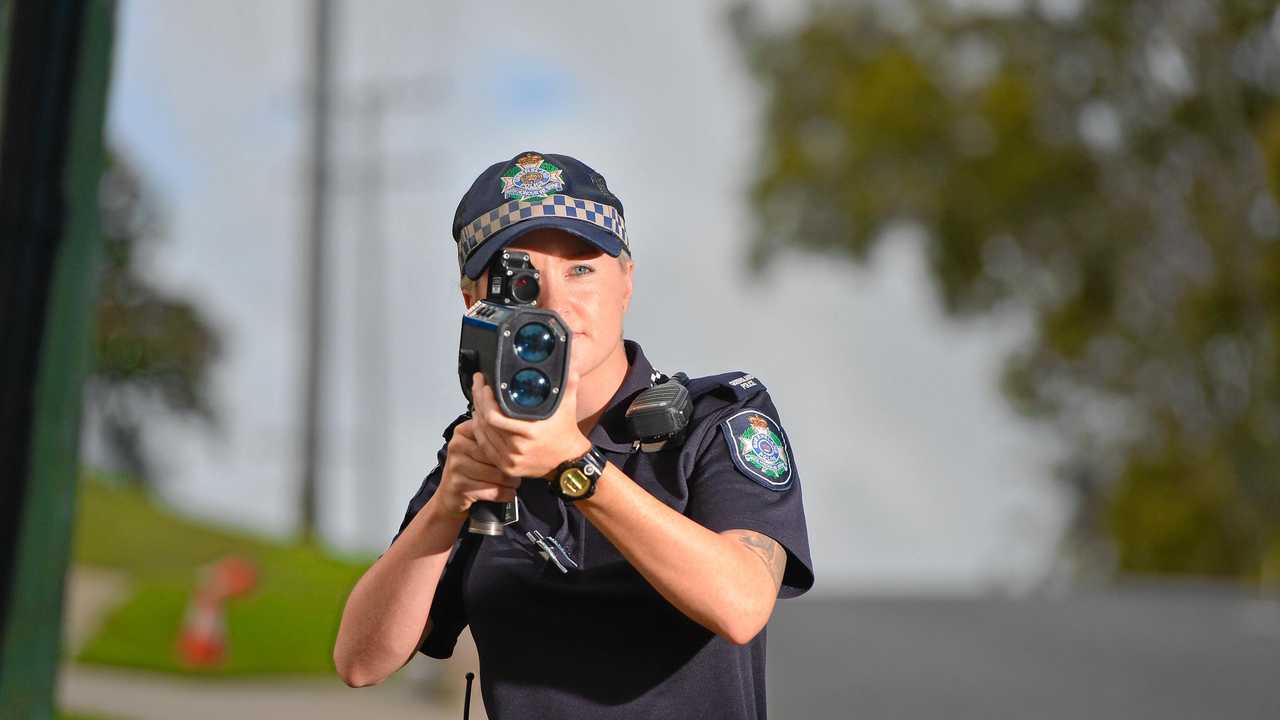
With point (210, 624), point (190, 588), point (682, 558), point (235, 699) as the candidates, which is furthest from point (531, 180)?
point (190, 588)

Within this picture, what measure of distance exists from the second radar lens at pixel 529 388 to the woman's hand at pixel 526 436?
19mm

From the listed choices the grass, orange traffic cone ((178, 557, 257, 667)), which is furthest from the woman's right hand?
orange traffic cone ((178, 557, 257, 667))

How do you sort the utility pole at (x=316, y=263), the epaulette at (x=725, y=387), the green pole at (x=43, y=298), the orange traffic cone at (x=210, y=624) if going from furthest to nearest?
the utility pole at (x=316, y=263) → the orange traffic cone at (x=210, y=624) → the green pole at (x=43, y=298) → the epaulette at (x=725, y=387)

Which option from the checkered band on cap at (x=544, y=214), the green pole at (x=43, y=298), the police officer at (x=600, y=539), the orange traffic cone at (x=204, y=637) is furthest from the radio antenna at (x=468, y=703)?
the orange traffic cone at (x=204, y=637)

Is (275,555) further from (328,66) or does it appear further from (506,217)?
(506,217)

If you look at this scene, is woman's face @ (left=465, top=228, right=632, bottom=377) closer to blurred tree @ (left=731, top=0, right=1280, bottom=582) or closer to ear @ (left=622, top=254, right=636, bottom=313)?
ear @ (left=622, top=254, right=636, bottom=313)

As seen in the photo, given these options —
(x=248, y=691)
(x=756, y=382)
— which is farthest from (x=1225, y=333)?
(x=756, y=382)

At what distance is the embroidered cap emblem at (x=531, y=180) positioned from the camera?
84.3 inches

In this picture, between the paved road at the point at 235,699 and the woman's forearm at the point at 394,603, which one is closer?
the woman's forearm at the point at 394,603

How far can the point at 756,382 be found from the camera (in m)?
2.37

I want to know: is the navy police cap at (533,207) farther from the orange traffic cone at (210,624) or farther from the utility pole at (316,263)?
the utility pole at (316,263)

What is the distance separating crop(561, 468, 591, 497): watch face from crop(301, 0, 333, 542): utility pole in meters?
16.1

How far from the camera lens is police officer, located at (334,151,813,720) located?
2.10m

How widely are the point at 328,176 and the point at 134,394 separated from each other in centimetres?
334
